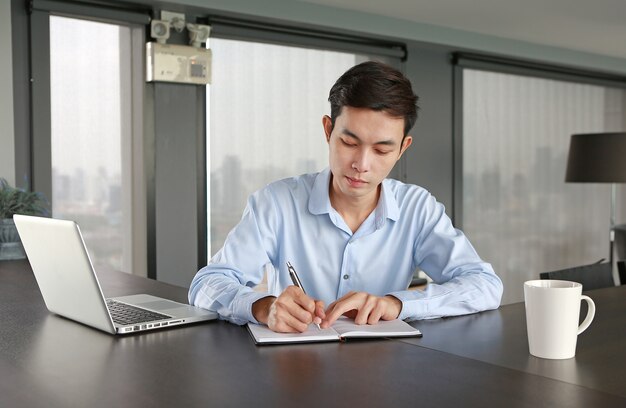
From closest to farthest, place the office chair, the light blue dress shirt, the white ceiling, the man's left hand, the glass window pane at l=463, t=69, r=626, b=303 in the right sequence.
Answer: the man's left hand < the light blue dress shirt < the office chair < the white ceiling < the glass window pane at l=463, t=69, r=626, b=303

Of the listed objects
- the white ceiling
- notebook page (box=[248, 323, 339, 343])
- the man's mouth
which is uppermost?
the white ceiling

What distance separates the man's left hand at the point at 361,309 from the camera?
1449 mm

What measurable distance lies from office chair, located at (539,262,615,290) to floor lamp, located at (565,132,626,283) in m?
2.11

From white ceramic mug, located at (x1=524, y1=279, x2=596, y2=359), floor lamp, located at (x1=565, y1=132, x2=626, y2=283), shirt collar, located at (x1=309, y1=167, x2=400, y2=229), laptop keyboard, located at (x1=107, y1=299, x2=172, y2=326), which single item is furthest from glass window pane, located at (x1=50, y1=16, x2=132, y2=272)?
white ceramic mug, located at (x1=524, y1=279, x2=596, y2=359)

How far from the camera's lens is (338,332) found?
1396mm

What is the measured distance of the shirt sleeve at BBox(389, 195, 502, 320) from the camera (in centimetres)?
163

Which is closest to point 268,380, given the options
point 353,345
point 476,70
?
point 353,345

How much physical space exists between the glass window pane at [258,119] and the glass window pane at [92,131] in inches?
20.6

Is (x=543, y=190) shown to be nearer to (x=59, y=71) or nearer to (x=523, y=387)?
(x=59, y=71)

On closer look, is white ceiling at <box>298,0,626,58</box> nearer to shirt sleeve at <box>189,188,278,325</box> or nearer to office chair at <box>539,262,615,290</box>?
office chair at <box>539,262,615,290</box>

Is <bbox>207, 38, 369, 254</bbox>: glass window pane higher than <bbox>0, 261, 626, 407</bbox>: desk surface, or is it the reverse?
<bbox>207, 38, 369, 254</bbox>: glass window pane

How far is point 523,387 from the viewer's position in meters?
1.08

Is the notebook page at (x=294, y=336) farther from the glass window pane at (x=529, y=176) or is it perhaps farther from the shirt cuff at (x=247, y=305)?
the glass window pane at (x=529, y=176)

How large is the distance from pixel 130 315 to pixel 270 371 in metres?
0.54
